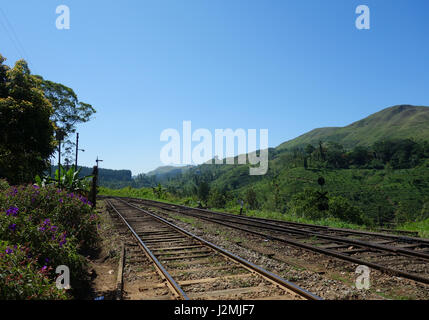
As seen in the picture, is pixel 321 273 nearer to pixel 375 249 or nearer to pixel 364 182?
pixel 375 249

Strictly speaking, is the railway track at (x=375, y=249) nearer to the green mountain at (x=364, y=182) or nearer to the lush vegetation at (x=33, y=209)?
the lush vegetation at (x=33, y=209)

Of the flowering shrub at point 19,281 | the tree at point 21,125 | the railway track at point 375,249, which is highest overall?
the tree at point 21,125

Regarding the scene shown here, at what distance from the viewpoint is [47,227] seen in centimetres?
521

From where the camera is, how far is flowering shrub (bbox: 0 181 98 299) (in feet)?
15.3

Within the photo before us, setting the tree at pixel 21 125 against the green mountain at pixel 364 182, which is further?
the green mountain at pixel 364 182

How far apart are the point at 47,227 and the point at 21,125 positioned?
413 inches

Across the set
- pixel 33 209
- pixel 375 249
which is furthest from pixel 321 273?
pixel 33 209

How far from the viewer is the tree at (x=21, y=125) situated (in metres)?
13.1

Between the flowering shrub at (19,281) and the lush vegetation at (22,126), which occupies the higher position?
the lush vegetation at (22,126)

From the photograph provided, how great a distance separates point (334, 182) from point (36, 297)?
11411 centimetres

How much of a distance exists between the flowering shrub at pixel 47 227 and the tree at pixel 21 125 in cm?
751

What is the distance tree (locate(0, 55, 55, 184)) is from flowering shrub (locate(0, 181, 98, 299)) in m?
7.51

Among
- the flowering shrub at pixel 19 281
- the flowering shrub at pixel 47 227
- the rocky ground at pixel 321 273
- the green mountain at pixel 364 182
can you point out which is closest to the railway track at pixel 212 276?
the rocky ground at pixel 321 273
